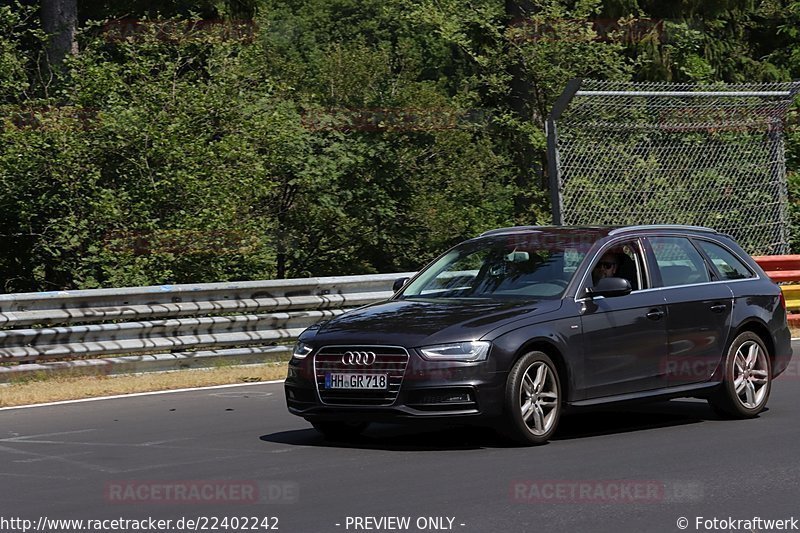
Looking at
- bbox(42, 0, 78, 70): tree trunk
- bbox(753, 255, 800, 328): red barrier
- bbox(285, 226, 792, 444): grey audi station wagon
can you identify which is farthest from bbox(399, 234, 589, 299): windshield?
bbox(42, 0, 78, 70): tree trunk

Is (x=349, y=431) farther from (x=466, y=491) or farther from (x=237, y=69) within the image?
(x=237, y=69)

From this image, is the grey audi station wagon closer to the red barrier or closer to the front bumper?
the front bumper

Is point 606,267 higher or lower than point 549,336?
higher

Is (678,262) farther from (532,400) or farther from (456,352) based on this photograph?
(456,352)

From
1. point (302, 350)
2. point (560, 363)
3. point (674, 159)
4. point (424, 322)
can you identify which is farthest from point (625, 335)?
point (674, 159)

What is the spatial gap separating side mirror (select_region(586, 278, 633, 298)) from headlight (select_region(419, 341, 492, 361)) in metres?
1.27

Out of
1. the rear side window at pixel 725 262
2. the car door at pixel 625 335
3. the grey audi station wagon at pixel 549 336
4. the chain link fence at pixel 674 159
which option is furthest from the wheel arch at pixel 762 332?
the chain link fence at pixel 674 159

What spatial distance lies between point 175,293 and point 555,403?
256 inches

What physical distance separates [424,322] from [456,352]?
15.8 inches

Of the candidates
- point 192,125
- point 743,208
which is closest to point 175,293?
point 192,125

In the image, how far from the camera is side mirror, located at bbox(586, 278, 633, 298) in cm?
1033

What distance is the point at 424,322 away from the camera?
9.79 m

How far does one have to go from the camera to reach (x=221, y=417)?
39.2 feet

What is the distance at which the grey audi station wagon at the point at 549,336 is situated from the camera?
955cm
